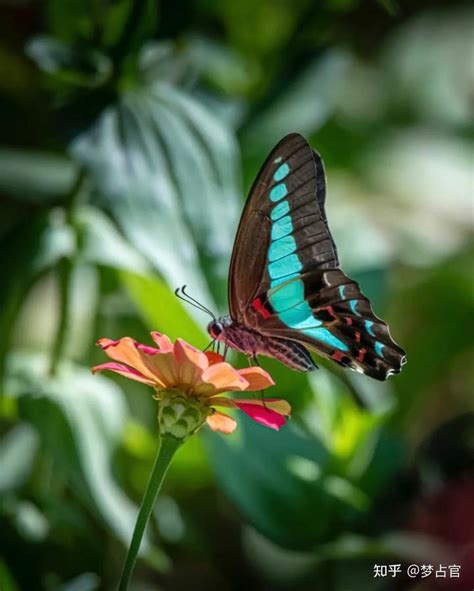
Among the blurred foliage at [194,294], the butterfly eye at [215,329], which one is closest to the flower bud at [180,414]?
the butterfly eye at [215,329]

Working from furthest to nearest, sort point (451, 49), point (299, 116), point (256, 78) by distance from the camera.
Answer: point (451, 49)
point (256, 78)
point (299, 116)

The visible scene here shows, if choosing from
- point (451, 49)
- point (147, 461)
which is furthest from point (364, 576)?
point (451, 49)

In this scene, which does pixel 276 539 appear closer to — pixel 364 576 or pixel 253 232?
pixel 364 576

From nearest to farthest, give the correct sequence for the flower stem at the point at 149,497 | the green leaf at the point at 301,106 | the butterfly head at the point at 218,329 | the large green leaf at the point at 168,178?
the flower stem at the point at 149,497 < the butterfly head at the point at 218,329 < the large green leaf at the point at 168,178 < the green leaf at the point at 301,106

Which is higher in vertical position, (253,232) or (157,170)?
(157,170)

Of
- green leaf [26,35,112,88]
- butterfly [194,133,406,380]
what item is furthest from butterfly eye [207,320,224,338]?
green leaf [26,35,112,88]

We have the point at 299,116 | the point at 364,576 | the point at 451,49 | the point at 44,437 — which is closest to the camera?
the point at 44,437

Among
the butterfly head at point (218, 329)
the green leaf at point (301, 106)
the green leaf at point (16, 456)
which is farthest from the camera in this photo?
the green leaf at point (301, 106)

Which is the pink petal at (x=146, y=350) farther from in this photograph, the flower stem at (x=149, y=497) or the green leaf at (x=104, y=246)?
the green leaf at (x=104, y=246)
